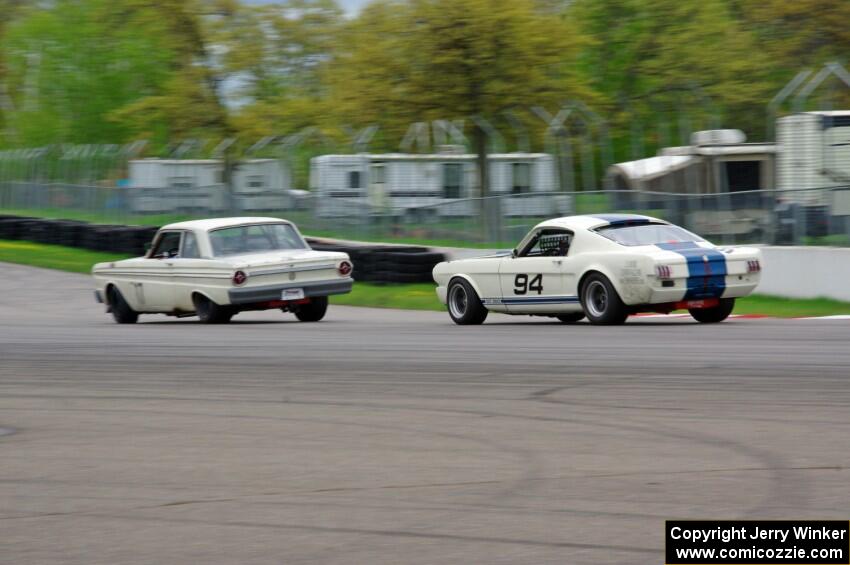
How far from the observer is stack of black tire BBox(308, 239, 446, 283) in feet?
77.0

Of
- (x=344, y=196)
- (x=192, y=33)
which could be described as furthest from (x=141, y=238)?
(x=192, y=33)

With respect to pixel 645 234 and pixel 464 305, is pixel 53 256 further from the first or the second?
pixel 645 234

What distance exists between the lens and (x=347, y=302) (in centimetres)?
2341

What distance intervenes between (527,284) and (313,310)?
3.69 m

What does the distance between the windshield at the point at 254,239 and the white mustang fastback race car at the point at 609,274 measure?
2.80m

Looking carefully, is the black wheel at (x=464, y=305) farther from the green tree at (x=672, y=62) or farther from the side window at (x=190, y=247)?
the green tree at (x=672, y=62)

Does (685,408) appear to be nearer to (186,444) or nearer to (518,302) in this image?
(186,444)

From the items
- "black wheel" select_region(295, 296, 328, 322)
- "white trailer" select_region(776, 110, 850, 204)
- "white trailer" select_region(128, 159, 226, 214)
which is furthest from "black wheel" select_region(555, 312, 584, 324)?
"white trailer" select_region(128, 159, 226, 214)

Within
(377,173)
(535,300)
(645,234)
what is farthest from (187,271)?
(377,173)

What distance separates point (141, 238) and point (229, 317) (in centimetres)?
1518

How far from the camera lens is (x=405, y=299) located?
2283 centimetres

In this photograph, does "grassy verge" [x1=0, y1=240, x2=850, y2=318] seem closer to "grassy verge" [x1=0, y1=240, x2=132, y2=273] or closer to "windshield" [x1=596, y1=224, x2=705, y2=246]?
"grassy verge" [x1=0, y1=240, x2=132, y2=273]

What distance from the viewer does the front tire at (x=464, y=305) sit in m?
16.7

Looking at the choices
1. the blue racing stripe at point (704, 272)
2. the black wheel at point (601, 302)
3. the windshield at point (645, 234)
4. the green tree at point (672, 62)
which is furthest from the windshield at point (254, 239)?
the green tree at point (672, 62)
